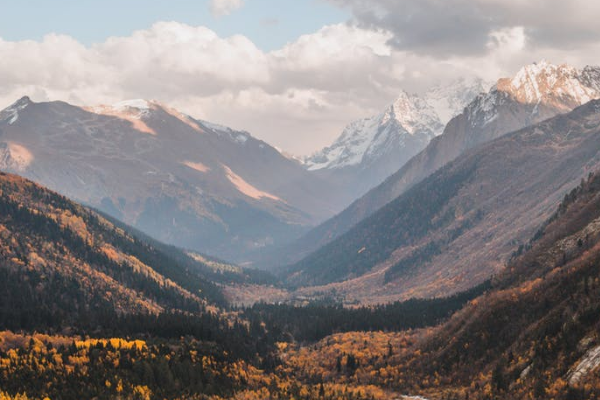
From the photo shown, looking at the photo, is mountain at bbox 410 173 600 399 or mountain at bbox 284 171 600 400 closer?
mountain at bbox 410 173 600 399

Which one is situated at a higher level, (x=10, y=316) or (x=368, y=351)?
(x=10, y=316)

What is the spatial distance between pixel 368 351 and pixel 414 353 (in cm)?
2425

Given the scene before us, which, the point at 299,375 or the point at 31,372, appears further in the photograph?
the point at 299,375

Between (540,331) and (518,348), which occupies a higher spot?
(540,331)

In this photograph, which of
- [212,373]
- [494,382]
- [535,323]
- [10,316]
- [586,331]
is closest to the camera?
[586,331]

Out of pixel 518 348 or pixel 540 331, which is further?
pixel 518 348

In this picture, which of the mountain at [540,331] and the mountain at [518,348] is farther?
the mountain at [518,348]

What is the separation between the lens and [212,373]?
482 ft

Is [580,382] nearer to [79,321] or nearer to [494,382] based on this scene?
[494,382]

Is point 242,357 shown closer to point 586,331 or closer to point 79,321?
point 79,321

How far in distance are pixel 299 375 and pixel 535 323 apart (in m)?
71.9

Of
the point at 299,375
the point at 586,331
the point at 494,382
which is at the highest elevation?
the point at 586,331

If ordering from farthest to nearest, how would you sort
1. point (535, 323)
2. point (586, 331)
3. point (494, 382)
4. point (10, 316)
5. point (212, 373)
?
point (10, 316)
point (212, 373)
point (535, 323)
point (494, 382)
point (586, 331)

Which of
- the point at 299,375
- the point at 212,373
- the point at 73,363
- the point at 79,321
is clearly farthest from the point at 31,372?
the point at 299,375
